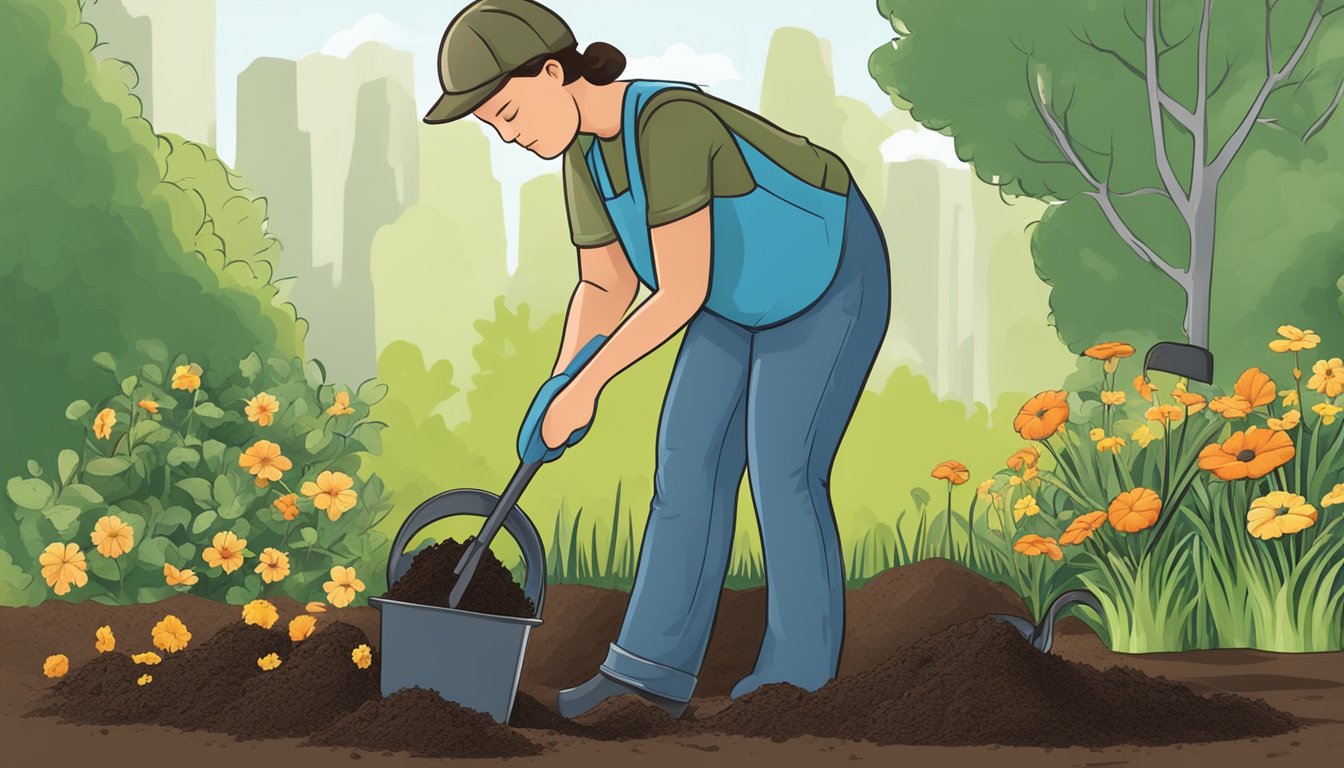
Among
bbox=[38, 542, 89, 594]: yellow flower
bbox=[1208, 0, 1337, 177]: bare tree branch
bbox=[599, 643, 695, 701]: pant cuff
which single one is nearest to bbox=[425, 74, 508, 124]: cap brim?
bbox=[599, 643, 695, 701]: pant cuff

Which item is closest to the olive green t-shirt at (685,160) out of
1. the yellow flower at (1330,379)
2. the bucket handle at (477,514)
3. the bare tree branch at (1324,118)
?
the bucket handle at (477,514)

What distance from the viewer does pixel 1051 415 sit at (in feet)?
13.9

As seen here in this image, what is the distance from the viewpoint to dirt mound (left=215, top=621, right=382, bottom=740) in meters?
3.19

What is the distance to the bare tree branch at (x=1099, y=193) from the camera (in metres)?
6.74

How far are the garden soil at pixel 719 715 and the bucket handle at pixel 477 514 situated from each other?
11.3 inches

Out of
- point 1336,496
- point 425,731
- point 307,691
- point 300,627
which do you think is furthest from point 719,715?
point 1336,496

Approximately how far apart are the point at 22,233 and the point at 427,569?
2.37 meters

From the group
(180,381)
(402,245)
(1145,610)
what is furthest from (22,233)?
(1145,610)

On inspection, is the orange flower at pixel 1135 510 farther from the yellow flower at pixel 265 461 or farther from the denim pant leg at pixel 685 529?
the yellow flower at pixel 265 461

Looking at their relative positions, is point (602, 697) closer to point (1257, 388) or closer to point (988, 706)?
point (988, 706)

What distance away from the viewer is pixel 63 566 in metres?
3.99

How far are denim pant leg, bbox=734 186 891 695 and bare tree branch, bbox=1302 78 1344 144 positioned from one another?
12.8 feet

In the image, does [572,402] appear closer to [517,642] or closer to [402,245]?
[517,642]

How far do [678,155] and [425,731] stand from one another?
135 centimetres
